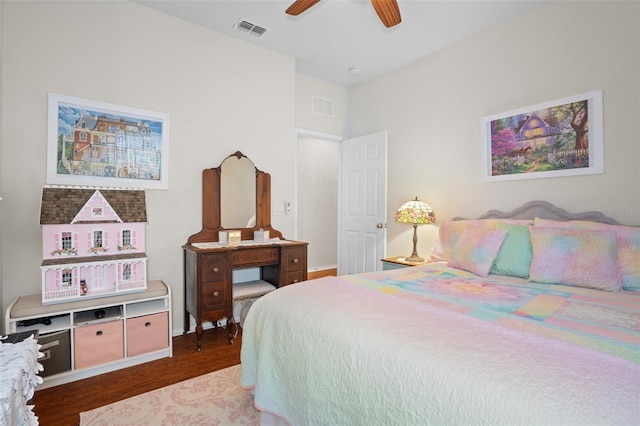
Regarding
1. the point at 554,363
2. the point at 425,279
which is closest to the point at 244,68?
the point at 425,279

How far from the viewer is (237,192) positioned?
3.26 meters

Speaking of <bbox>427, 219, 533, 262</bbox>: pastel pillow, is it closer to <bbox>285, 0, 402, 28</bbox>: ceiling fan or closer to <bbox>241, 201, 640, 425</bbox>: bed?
<bbox>241, 201, 640, 425</bbox>: bed

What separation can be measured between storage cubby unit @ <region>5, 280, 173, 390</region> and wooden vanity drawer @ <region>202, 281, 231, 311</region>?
281 millimetres

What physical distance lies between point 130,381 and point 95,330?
0.43 metres

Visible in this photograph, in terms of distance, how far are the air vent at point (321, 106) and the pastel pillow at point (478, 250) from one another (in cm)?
259

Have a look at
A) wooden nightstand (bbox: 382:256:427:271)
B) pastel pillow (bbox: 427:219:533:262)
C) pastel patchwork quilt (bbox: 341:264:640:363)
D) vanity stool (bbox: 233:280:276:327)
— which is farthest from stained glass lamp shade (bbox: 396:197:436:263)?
vanity stool (bbox: 233:280:276:327)

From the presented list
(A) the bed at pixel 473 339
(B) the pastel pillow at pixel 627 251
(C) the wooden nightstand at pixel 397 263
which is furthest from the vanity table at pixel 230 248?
(B) the pastel pillow at pixel 627 251

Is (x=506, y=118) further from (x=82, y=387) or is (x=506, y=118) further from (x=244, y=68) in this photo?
(x=82, y=387)

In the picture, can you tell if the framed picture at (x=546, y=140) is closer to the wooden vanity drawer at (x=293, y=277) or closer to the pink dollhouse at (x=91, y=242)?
the wooden vanity drawer at (x=293, y=277)

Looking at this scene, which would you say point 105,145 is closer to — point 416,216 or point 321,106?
point 321,106

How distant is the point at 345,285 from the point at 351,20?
8.00 ft

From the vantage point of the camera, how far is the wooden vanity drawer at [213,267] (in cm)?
262

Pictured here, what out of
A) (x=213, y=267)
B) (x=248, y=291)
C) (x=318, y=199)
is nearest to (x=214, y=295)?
(x=213, y=267)

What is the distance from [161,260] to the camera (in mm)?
2848
